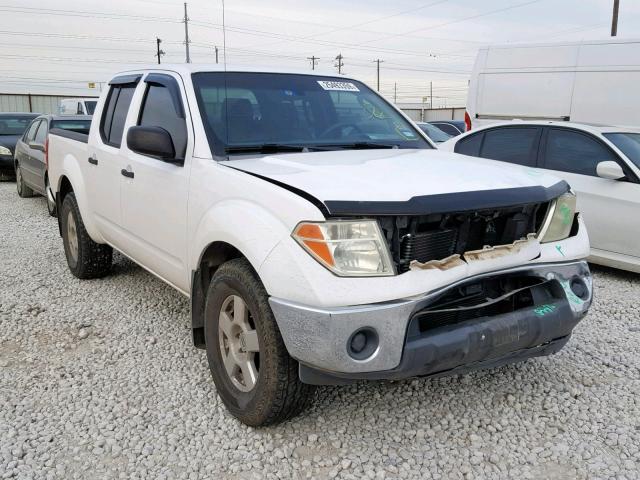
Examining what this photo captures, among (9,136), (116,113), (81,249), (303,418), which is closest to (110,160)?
(116,113)

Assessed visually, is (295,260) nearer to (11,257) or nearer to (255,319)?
(255,319)

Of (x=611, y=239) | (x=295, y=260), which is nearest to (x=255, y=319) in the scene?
(x=295, y=260)

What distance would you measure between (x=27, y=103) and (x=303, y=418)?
31787 millimetres

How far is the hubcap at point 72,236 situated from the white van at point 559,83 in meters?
7.25

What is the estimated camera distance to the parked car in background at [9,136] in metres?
13.3

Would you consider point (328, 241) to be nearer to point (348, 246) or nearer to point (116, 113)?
point (348, 246)

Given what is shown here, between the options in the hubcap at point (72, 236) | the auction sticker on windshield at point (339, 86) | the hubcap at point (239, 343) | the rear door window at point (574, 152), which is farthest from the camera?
the rear door window at point (574, 152)

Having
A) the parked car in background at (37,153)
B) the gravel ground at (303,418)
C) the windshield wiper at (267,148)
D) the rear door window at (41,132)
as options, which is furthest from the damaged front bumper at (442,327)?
the rear door window at (41,132)

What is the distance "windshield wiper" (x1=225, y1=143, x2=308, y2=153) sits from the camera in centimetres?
336

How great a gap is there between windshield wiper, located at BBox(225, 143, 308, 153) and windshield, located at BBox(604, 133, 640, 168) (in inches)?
155

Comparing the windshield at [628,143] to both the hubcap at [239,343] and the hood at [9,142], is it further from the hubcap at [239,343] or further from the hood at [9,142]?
the hood at [9,142]

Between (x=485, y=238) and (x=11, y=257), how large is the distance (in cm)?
552

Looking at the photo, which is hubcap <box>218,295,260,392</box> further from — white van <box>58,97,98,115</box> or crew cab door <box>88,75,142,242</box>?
white van <box>58,97,98,115</box>

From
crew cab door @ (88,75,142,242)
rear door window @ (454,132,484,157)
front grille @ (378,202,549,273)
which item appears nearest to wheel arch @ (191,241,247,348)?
front grille @ (378,202,549,273)
